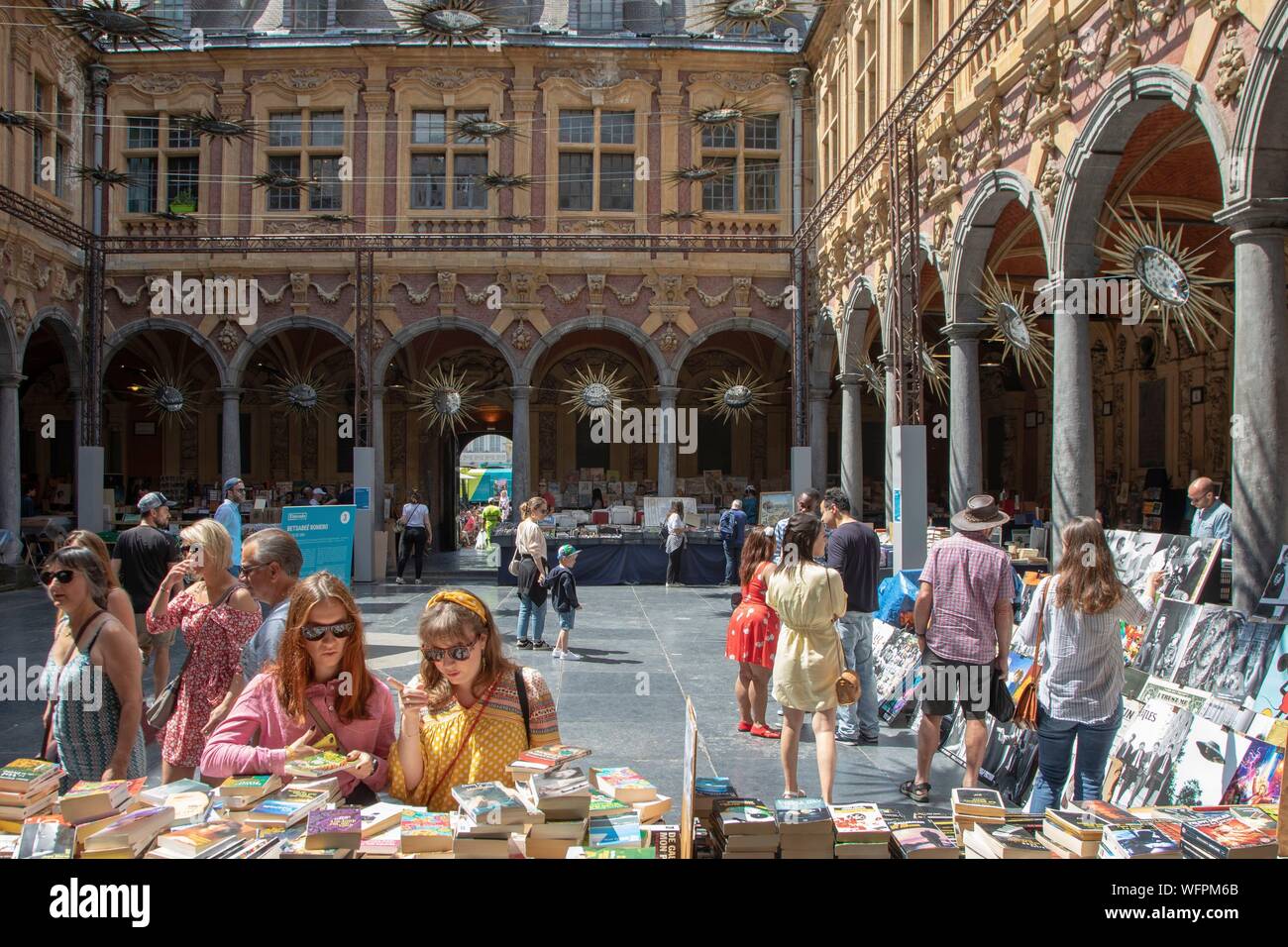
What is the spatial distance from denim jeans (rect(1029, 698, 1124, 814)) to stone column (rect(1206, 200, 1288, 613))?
2572 millimetres

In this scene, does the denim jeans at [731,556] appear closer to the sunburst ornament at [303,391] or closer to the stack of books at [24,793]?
the sunburst ornament at [303,391]

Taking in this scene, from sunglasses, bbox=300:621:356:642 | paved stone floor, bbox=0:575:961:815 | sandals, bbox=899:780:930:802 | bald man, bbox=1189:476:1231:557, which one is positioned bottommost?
paved stone floor, bbox=0:575:961:815

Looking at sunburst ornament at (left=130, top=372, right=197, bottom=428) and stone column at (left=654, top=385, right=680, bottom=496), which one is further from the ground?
sunburst ornament at (left=130, top=372, right=197, bottom=428)

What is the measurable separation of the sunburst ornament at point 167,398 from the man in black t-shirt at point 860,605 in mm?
17559

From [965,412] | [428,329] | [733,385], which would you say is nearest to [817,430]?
[733,385]

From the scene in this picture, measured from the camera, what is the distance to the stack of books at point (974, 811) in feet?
8.84

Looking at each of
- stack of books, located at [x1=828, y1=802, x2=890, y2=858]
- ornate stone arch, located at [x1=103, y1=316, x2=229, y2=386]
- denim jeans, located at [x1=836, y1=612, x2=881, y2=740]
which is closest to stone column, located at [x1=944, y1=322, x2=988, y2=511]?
denim jeans, located at [x1=836, y1=612, x2=881, y2=740]

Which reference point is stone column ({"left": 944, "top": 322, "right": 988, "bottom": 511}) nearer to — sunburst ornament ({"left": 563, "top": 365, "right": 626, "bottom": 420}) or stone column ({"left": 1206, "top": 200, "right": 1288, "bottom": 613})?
stone column ({"left": 1206, "top": 200, "right": 1288, "bottom": 613})

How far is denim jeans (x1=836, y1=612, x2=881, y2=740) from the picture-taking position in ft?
20.6

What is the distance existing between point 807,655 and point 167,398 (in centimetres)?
1854

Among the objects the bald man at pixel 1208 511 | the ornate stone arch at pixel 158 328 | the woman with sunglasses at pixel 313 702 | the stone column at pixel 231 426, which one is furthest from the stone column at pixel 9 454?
the bald man at pixel 1208 511

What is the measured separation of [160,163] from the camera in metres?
19.3
